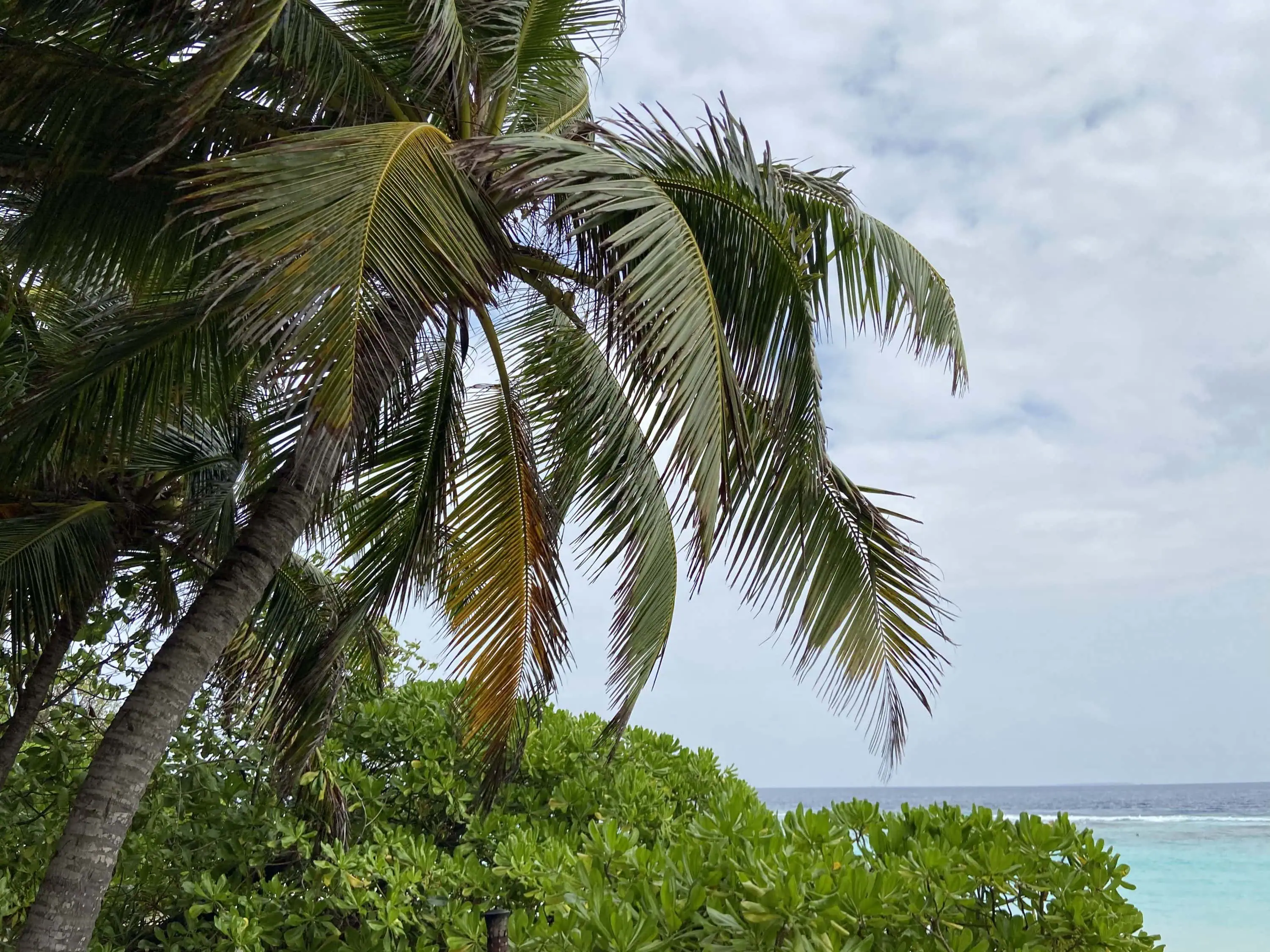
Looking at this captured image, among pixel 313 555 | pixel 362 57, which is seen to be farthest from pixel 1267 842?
pixel 362 57

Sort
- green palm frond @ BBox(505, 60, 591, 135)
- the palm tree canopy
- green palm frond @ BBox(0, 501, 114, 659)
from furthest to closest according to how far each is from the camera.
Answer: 1. green palm frond @ BBox(505, 60, 591, 135)
2. green palm frond @ BBox(0, 501, 114, 659)
3. the palm tree canopy

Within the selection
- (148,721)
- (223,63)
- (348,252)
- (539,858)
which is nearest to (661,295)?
(348,252)

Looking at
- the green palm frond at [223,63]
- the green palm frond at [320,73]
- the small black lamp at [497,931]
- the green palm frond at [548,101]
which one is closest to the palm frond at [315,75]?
the green palm frond at [320,73]

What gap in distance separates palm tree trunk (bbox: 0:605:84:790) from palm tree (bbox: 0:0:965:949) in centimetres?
182

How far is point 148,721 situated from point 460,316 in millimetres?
1985

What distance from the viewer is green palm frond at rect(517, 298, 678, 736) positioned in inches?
215

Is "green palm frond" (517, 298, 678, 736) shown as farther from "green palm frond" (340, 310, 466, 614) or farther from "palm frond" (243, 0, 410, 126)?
"palm frond" (243, 0, 410, 126)

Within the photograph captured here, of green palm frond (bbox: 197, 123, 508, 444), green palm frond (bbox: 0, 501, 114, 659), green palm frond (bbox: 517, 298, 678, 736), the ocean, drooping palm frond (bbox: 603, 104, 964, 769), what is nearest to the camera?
green palm frond (bbox: 197, 123, 508, 444)

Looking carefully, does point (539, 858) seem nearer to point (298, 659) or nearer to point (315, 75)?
point (298, 659)

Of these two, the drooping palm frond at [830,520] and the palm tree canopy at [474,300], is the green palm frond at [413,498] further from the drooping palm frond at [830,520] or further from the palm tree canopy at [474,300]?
the drooping palm frond at [830,520]

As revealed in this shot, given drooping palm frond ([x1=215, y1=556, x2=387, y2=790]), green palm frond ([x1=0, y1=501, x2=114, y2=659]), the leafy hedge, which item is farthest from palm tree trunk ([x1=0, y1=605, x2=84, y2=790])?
drooping palm frond ([x1=215, y1=556, x2=387, y2=790])

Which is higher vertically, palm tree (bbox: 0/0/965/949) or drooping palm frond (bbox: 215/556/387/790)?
palm tree (bbox: 0/0/965/949)

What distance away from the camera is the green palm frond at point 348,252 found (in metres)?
3.04

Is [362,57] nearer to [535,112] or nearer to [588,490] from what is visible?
[535,112]
